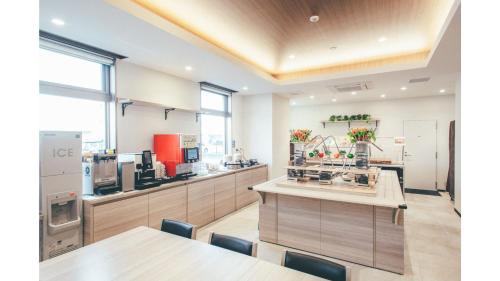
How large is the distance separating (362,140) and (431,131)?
5001 mm

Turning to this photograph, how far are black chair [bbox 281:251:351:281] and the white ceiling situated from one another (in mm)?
2539

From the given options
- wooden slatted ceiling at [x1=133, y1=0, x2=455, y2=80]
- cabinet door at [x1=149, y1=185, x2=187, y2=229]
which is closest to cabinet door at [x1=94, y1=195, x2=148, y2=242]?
cabinet door at [x1=149, y1=185, x2=187, y2=229]

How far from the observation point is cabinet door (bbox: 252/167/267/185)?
18.5 ft

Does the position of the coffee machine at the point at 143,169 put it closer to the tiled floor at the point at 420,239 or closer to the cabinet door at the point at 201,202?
the cabinet door at the point at 201,202

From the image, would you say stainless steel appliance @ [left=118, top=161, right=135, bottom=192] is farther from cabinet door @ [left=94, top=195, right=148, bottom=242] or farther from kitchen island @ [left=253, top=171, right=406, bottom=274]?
kitchen island @ [left=253, top=171, right=406, bottom=274]

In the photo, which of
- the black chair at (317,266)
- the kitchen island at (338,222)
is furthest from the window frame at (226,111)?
the black chair at (317,266)

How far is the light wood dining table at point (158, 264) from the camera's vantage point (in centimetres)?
145

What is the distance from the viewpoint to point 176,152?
3918mm

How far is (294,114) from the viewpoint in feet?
28.9

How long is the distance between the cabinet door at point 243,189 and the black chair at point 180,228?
2.80m

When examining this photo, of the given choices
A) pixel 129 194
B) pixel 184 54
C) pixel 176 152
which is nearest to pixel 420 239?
pixel 176 152

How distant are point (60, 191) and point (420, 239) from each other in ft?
15.4

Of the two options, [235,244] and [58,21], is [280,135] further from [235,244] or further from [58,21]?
[58,21]
